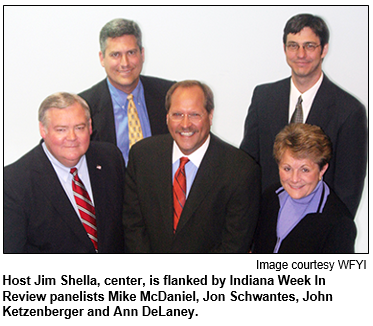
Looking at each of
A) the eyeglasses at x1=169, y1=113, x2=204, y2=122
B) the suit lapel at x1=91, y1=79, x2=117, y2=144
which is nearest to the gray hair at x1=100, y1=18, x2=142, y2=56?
the suit lapel at x1=91, y1=79, x2=117, y2=144

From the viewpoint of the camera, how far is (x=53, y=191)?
333 cm

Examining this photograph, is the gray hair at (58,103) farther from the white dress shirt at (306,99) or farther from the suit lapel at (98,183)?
the white dress shirt at (306,99)

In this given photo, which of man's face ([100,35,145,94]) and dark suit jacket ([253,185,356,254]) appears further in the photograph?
man's face ([100,35,145,94])

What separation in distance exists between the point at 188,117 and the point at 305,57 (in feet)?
3.75

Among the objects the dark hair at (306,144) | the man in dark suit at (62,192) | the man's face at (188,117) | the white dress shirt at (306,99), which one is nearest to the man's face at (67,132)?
the man in dark suit at (62,192)

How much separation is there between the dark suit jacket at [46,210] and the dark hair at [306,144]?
1299 millimetres

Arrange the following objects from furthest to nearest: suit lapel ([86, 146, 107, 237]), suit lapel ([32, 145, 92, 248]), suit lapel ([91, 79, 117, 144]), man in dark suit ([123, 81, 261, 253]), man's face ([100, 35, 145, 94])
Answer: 1. suit lapel ([91, 79, 117, 144])
2. man's face ([100, 35, 145, 94])
3. suit lapel ([86, 146, 107, 237])
4. suit lapel ([32, 145, 92, 248])
5. man in dark suit ([123, 81, 261, 253])

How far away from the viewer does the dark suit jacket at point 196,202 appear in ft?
10.7

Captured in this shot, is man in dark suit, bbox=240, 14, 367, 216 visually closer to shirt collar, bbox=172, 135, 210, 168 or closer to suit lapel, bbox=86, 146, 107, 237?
shirt collar, bbox=172, 135, 210, 168

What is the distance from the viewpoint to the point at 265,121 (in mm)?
3811

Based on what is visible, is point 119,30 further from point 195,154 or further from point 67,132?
point 195,154

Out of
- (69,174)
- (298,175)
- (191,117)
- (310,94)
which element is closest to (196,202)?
(191,117)

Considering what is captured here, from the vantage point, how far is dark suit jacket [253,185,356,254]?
3094 mm

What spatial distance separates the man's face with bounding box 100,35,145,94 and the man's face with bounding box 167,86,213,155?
1.95 ft
